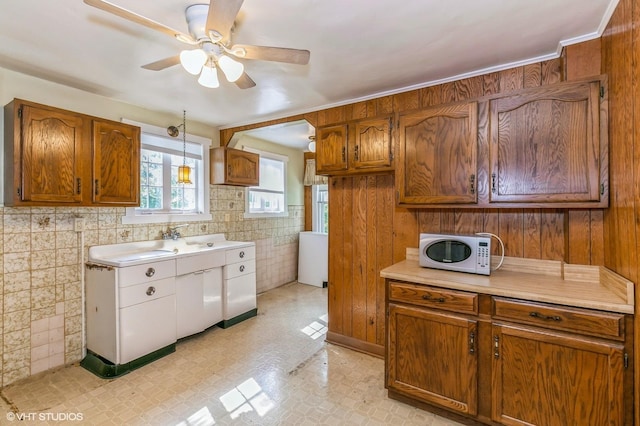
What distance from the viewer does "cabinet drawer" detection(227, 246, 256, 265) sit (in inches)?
133

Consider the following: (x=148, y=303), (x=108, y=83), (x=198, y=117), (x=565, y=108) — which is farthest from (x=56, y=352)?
(x=565, y=108)

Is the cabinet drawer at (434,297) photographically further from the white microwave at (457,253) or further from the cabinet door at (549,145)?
the cabinet door at (549,145)

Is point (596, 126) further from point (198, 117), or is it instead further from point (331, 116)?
point (198, 117)

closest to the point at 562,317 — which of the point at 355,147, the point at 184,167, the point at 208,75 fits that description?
the point at 355,147

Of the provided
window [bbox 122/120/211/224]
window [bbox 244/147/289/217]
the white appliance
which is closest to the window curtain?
window [bbox 244/147/289/217]

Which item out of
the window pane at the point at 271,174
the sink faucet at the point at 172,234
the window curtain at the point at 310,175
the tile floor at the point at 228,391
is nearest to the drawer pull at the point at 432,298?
the tile floor at the point at 228,391

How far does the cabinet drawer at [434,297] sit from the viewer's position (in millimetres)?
1798

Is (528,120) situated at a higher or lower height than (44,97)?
lower

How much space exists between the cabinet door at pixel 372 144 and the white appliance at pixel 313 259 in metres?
2.46

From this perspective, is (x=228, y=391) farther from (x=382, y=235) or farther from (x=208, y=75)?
(x=208, y=75)

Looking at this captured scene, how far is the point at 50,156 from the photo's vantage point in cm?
225

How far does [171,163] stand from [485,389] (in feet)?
11.7

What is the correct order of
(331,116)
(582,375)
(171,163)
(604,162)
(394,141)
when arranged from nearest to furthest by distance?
1. (582,375)
2. (604,162)
3. (394,141)
4. (331,116)
5. (171,163)

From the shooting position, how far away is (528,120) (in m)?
1.88
